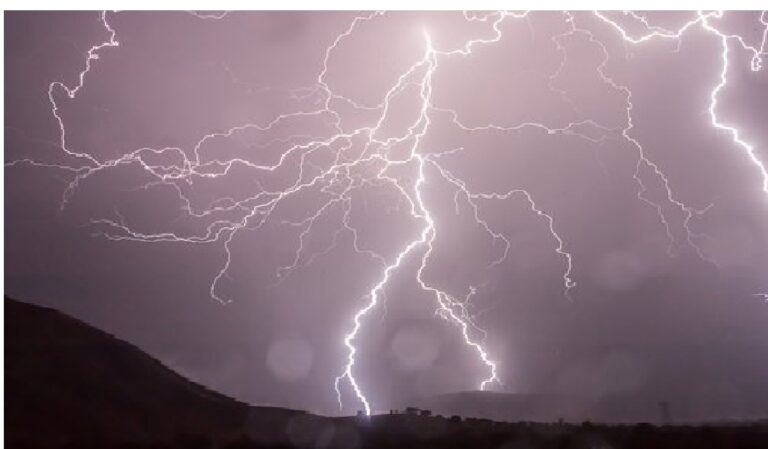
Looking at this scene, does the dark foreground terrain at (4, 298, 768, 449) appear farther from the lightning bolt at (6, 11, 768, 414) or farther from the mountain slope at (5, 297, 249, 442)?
the lightning bolt at (6, 11, 768, 414)

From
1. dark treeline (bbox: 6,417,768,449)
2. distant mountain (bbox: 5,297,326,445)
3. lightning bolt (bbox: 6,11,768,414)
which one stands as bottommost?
dark treeline (bbox: 6,417,768,449)

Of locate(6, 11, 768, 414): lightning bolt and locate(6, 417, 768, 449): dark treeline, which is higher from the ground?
locate(6, 11, 768, 414): lightning bolt

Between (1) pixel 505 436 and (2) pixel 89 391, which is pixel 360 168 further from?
(2) pixel 89 391

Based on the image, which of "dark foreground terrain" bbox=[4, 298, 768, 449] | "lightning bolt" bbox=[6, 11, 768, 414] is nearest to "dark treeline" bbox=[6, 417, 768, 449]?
"dark foreground terrain" bbox=[4, 298, 768, 449]

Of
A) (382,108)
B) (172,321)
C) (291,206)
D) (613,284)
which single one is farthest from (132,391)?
(613,284)

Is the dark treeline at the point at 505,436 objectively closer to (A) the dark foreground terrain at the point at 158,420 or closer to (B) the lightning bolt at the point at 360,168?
(A) the dark foreground terrain at the point at 158,420

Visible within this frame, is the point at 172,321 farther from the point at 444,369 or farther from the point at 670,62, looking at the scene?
the point at 670,62

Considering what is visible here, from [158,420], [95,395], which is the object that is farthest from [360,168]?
[95,395]
